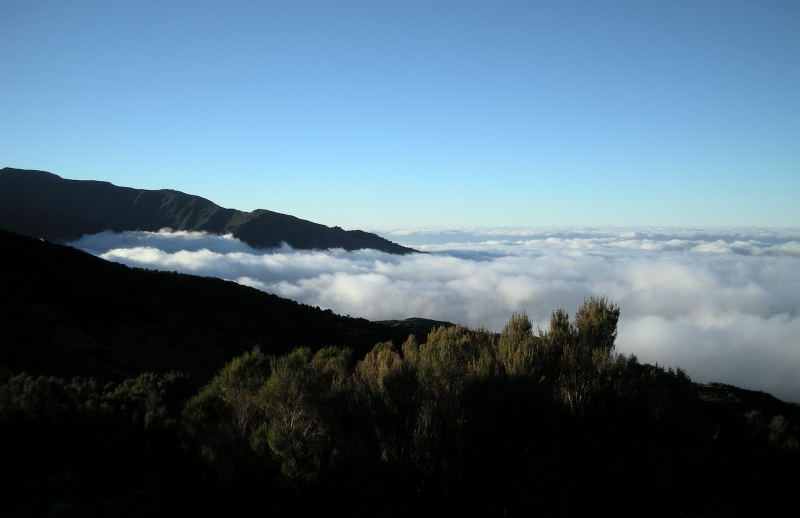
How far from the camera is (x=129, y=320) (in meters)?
28.1

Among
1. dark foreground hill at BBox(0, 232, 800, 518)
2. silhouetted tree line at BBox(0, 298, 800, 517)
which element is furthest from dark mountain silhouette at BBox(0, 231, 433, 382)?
silhouetted tree line at BBox(0, 298, 800, 517)

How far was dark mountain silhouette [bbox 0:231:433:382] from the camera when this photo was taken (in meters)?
21.8

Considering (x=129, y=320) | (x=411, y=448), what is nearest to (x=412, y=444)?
(x=411, y=448)

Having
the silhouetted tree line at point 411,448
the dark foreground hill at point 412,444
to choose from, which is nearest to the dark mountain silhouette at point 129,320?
the dark foreground hill at point 412,444

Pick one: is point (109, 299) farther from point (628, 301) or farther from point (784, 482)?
point (628, 301)

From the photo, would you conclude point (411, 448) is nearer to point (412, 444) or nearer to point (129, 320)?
point (412, 444)

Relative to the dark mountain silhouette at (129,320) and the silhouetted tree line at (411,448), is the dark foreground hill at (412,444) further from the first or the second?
the dark mountain silhouette at (129,320)

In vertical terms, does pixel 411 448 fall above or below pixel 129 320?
above

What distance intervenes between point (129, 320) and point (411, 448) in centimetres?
2583

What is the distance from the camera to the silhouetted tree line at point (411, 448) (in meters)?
6.99

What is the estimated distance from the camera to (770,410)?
2184 cm

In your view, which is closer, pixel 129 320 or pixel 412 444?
pixel 412 444

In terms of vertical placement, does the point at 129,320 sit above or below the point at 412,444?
below

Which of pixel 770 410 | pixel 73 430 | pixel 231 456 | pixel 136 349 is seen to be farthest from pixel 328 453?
pixel 770 410
